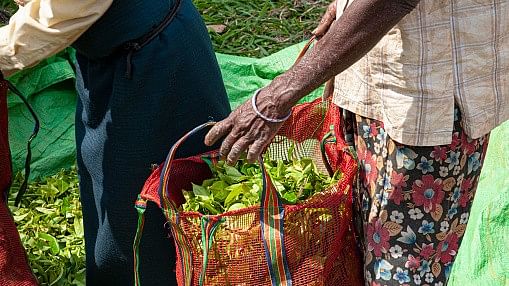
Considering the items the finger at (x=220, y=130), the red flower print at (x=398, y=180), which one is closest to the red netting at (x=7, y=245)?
the finger at (x=220, y=130)

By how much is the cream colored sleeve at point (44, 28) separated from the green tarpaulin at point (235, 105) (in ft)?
2.28

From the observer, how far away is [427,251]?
1.84 meters

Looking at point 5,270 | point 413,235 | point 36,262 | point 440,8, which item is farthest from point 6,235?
point 440,8

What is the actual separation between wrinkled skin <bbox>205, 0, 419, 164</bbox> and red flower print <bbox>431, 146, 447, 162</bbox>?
0.93 feet

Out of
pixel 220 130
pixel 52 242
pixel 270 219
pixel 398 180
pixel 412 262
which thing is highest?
pixel 220 130

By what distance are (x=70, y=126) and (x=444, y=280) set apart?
195 cm

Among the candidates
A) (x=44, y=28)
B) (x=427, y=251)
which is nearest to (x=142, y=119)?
(x=44, y=28)

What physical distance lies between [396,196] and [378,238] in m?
0.13

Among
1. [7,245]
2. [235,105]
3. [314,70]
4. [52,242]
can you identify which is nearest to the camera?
[314,70]

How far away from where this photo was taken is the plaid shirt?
64.0 inches

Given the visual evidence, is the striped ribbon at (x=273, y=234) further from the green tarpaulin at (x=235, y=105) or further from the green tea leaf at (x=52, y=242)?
the green tea leaf at (x=52, y=242)

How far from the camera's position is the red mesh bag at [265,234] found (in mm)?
1802

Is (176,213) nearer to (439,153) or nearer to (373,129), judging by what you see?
(373,129)

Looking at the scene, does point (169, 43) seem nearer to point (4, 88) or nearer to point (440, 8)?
point (4, 88)
